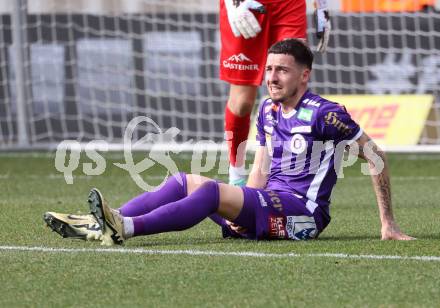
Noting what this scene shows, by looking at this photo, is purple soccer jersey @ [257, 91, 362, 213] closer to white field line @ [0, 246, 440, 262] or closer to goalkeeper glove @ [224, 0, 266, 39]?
white field line @ [0, 246, 440, 262]

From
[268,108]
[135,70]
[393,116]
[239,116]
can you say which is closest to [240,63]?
[239,116]

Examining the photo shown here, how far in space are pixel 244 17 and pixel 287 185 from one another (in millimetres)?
1716

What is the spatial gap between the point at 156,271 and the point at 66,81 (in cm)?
797

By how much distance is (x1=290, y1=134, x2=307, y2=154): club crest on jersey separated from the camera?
5.21 m

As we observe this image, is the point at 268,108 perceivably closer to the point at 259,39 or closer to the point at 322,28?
the point at 259,39

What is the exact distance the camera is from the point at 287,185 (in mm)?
5258

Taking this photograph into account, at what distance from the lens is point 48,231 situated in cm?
561

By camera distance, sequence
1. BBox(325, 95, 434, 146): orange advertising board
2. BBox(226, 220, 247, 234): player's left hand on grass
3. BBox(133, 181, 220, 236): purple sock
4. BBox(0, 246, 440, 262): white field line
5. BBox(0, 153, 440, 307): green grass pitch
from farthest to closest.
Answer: BBox(325, 95, 434, 146): orange advertising board < BBox(226, 220, 247, 234): player's left hand on grass < BBox(133, 181, 220, 236): purple sock < BBox(0, 246, 440, 262): white field line < BBox(0, 153, 440, 307): green grass pitch

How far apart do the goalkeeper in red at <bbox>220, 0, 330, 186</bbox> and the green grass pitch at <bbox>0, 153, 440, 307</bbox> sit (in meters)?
0.88

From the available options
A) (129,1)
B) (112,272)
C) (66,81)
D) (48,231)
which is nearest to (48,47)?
(66,81)

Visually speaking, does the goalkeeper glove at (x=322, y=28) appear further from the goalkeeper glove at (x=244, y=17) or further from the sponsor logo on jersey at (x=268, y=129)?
the sponsor logo on jersey at (x=268, y=129)

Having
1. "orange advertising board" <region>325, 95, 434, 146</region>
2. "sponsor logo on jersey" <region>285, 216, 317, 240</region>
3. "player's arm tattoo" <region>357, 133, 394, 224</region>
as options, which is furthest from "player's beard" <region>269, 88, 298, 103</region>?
"orange advertising board" <region>325, 95, 434, 146</region>

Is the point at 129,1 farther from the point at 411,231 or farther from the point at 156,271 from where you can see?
the point at 156,271

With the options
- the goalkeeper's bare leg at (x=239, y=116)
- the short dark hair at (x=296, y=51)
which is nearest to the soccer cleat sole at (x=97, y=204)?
the short dark hair at (x=296, y=51)
